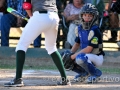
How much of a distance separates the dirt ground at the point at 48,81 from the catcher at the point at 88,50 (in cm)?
22

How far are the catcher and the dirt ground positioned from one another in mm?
216

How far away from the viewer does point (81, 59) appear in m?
6.27

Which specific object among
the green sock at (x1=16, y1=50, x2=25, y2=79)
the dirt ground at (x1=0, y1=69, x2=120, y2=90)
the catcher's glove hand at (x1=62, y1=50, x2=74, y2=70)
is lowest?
the dirt ground at (x1=0, y1=69, x2=120, y2=90)

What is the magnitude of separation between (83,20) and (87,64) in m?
0.67

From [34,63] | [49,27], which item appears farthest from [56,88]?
[34,63]

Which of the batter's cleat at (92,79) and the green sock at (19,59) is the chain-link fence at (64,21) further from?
the green sock at (19,59)

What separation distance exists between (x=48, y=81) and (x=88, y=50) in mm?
791

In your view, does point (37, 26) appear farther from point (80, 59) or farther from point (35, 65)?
point (35, 65)

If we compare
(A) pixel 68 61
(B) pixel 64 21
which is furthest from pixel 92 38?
(B) pixel 64 21

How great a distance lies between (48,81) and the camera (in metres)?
6.62

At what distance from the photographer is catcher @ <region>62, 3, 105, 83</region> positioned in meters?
6.36

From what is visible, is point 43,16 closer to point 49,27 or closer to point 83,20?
point 49,27

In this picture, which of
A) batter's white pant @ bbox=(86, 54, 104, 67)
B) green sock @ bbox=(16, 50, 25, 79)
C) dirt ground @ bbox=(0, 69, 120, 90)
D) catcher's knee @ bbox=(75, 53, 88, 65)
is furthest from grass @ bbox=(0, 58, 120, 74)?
green sock @ bbox=(16, 50, 25, 79)

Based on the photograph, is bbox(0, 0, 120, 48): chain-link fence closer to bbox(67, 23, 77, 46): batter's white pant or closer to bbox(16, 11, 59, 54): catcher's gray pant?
bbox(67, 23, 77, 46): batter's white pant
